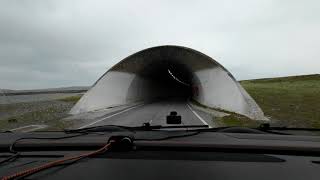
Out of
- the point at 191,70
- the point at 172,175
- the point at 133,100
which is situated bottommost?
the point at 172,175

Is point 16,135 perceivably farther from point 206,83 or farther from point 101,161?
point 206,83

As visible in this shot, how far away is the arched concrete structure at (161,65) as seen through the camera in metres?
30.9

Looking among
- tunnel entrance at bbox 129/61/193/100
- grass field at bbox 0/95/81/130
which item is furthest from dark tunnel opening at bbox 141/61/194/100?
grass field at bbox 0/95/81/130

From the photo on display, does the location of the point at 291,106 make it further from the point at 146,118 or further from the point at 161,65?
the point at 161,65

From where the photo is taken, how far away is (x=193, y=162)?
112 inches

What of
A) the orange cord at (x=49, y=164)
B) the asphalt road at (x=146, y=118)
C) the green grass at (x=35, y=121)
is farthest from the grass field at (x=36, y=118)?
the orange cord at (x=49, y=164)

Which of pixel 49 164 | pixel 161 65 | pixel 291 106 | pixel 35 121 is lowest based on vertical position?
pixel 49 164

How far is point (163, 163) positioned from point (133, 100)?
38983mm

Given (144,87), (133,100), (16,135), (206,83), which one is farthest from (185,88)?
(16,135)

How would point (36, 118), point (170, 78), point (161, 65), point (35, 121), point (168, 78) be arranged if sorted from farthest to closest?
point (170, 78), point (168, 78), point (161, 65), point (36, 118), point (35, 121)

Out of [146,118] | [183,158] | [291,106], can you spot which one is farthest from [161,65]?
[183,158]

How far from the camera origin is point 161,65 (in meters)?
44.9

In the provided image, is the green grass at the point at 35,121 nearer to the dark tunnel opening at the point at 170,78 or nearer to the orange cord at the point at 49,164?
the dark tunnel opening at the point at 170,78

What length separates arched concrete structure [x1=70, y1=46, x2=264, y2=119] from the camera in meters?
30.9
